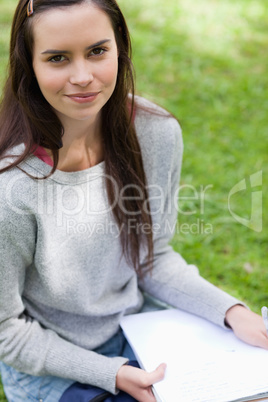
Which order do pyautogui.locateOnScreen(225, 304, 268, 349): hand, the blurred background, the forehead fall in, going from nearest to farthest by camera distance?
the forehead
pyautogui.locateOnScreen(225, 304, 268, 349): hand
the blurred background

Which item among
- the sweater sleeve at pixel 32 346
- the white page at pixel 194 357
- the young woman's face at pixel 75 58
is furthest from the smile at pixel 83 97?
the white page at pixel 194 357

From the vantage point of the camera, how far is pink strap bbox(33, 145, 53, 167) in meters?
1.44

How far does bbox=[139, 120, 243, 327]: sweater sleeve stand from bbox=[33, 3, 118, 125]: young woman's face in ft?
1.28

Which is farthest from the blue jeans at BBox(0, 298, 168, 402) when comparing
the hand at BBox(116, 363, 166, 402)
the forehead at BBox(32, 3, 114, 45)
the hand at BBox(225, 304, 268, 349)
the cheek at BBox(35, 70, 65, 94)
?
the forehead at BBox(32, 3, 114, 45)

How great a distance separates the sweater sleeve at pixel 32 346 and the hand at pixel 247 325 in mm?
363

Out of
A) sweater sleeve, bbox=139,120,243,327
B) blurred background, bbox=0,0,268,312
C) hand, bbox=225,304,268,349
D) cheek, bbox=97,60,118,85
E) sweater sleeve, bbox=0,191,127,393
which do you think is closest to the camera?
cheek, bbox=97,60,118,85

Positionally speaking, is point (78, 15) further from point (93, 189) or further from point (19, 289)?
point (19, 289)

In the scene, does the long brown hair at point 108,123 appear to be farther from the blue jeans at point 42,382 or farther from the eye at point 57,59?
the blue jeans at point 42,382

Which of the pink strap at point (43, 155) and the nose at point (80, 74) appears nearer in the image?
the nose at point (80, 74)

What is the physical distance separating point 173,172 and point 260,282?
35.2 inches

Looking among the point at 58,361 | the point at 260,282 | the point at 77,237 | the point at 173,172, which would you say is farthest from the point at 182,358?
the point at 260,282

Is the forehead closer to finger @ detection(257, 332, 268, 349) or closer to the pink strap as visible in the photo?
the pink strap

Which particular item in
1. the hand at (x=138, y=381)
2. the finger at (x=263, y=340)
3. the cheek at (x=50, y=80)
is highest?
the cheek at (x=50, y=80)

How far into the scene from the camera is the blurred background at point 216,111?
2537 mm
